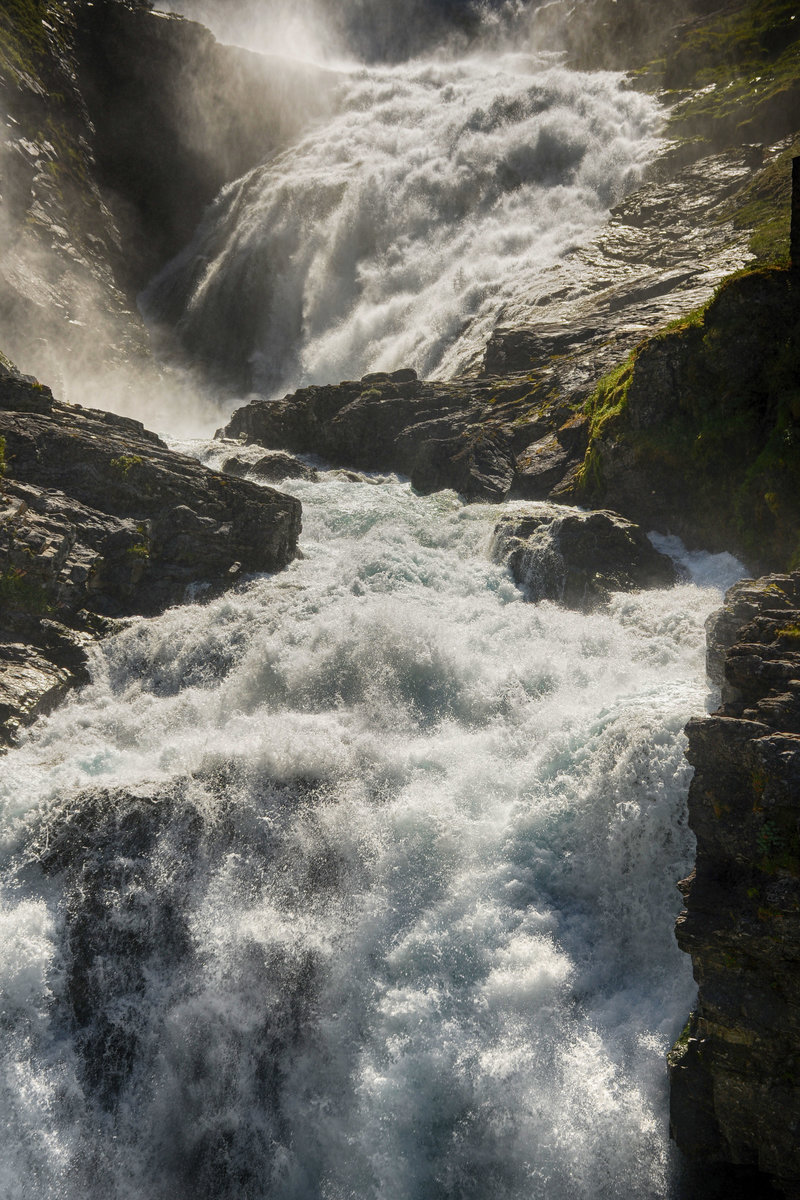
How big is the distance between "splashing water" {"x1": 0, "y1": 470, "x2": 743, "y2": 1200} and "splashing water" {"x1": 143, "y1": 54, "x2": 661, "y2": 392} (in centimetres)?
2150

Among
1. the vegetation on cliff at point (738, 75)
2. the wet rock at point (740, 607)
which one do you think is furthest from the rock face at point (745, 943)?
the vegetation on cliff at point (738, 75)

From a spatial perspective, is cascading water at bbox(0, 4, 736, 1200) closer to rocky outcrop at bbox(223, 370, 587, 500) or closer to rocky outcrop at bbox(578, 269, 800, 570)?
rocky outcrop at bbox(578, 269, 800, 570)

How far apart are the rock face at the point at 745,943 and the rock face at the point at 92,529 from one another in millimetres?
9937

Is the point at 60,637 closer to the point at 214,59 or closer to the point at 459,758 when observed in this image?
the point at 459,758

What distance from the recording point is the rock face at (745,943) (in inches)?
235

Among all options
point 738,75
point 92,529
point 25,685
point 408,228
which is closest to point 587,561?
point 92,529

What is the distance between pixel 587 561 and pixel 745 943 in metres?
9.36

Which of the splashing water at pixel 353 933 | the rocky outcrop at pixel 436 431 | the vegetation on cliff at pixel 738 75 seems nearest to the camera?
the splashing water at pixel 353 933

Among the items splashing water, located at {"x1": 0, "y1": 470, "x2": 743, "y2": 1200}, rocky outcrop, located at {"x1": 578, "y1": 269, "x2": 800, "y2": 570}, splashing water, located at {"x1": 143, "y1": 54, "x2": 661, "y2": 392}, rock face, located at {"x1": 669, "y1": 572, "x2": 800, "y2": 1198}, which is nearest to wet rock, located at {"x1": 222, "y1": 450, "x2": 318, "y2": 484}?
rocky outcrop, located at {"x1": 578, "y1": 269, "x2": 800, "y2": 570}

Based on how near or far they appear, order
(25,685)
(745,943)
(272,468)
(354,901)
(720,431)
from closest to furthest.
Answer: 1. (745,943)
2. (354,901)
3. (25,685)
4. (720,431)
5. (272,468)

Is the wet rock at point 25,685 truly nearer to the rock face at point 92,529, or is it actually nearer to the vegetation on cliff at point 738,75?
the rock face at point 92,529

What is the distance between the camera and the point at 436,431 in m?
23.0

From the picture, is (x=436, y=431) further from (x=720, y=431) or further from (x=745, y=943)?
(x=745, y=943)

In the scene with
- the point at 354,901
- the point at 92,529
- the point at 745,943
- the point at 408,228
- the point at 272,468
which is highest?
the point at 408,228
